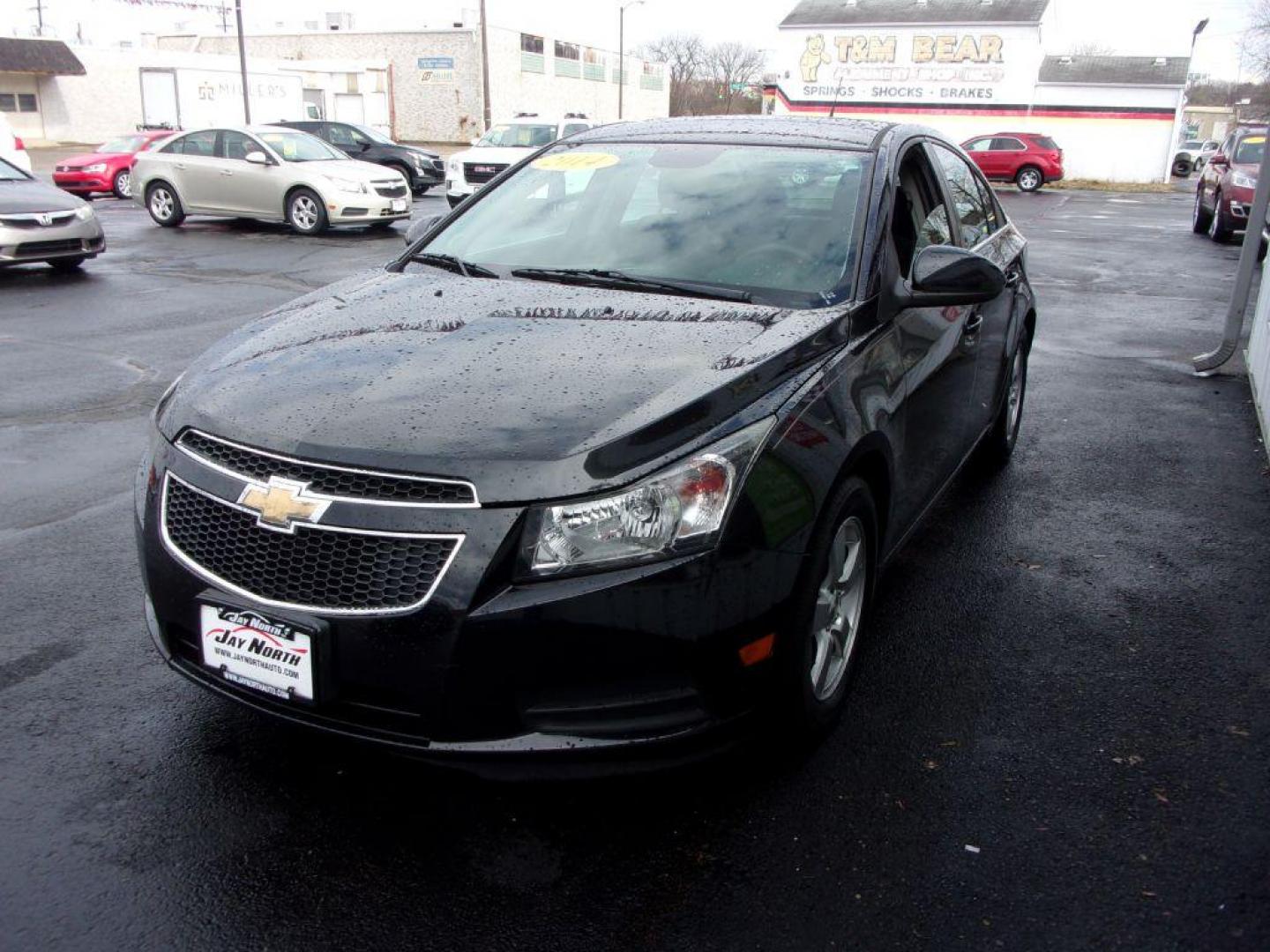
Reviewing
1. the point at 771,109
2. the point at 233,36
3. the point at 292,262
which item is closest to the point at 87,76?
the point at 233,36

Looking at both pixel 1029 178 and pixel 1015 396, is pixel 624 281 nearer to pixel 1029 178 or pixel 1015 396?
pixel 1015 396

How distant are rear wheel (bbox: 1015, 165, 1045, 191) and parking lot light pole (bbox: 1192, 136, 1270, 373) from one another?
29.5m

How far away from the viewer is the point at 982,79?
156ft

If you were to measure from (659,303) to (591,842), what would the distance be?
5.18 ft

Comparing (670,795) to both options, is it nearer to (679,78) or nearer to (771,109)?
(771,109)

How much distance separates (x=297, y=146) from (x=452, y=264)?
583 inches

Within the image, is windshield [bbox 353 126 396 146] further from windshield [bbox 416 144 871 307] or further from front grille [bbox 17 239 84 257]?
windshield [bbox 416 144 871 307]

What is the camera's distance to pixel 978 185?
5.40 metres

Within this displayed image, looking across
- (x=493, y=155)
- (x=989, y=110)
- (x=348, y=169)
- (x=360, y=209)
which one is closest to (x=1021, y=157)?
(x=989, y=110)

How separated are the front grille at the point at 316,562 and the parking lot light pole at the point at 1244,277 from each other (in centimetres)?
746

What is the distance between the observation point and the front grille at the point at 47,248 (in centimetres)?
1164

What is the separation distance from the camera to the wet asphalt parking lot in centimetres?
245

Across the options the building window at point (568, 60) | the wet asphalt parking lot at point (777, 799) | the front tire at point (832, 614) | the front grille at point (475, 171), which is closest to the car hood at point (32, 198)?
the wet asphalt parking lot at point (777, 799)

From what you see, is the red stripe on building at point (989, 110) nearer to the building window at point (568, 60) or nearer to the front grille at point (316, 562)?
the building window at point (568, 60)
